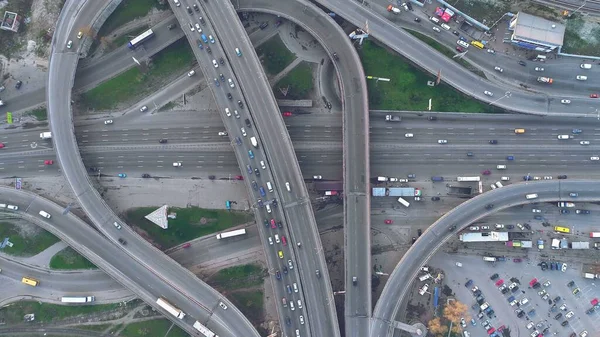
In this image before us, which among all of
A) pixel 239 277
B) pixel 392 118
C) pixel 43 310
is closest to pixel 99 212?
pixel 43 310

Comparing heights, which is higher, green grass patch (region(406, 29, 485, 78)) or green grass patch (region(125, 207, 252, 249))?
green grass patch (region(406, 29, 485, 78))

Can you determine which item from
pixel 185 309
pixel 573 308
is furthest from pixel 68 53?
pixel 573 308

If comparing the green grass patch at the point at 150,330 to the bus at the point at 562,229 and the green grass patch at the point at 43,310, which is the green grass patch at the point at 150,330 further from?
the bus at the point at 562,229

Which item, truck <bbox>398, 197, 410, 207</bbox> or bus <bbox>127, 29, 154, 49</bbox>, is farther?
bus <bbox>127, 29, 154, 49</bbox>

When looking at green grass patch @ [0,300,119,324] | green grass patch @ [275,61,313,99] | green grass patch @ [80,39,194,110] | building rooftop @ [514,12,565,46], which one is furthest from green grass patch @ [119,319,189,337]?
building rooftop @ [514,12,565,46]

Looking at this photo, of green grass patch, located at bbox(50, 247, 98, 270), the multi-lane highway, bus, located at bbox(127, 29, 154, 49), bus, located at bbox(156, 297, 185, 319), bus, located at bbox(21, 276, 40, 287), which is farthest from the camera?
bus, located at bbox(127, 29, 154, 49)

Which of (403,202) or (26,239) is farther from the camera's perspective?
(403,202)

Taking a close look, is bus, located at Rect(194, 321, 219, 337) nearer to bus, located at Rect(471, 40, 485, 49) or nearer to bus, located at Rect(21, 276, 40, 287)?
bus, located at Rect(21, 276, 40, 287)

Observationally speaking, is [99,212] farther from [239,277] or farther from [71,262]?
[239,277]
